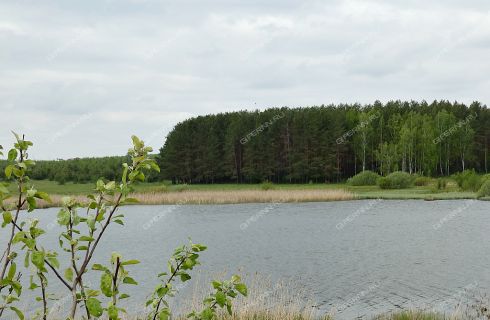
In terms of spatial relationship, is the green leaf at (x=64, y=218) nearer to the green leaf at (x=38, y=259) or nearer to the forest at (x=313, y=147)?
the green leaf at (x=38, y=259)

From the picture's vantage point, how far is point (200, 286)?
51.8ft

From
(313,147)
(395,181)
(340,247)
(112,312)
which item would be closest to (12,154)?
(112,312)

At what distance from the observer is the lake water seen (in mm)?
15977

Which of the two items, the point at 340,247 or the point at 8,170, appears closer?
the point at 8,170

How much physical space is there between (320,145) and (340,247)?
5933 centimetres

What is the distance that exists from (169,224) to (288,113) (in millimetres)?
55511

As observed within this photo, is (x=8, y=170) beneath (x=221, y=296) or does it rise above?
above

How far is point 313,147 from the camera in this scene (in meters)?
82.7

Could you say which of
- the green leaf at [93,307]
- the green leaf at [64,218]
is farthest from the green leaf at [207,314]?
the green leaf at [64,218]

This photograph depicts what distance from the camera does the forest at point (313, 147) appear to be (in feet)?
266

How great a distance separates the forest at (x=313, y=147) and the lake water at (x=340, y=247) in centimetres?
3791

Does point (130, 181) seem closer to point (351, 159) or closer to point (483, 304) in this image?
point (483, 304)

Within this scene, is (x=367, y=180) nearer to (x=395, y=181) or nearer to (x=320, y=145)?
(x=395, y=181)

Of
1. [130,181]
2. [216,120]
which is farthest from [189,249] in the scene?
[216,120]
